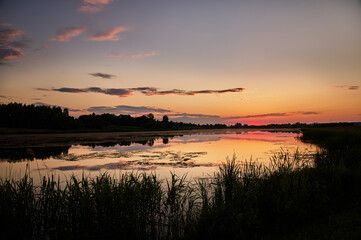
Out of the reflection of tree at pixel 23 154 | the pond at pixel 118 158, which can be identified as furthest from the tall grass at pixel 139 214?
the reflection of tree at pixel 23 154

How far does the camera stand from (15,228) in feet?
23.7

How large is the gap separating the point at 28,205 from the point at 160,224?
4.77 meters

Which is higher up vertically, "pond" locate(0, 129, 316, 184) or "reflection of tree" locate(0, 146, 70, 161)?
"reflection of tree" locate(0, 146, 70, 161)

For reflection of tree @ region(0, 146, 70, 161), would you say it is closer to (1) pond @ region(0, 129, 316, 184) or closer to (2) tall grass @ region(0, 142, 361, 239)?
(1) pond @ region(0, 129, 316, 184)

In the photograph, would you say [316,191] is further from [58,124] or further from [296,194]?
[58,124]

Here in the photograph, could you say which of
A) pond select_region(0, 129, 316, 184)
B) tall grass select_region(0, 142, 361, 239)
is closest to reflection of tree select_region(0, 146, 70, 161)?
pond select_region(0, 129, 316, 184)

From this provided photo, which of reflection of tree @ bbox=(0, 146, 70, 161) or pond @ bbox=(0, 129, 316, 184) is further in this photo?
reflection of tree @ bbox=(0, 146, 70, 161)

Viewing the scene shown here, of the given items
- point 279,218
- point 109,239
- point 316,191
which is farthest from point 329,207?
point 109,239

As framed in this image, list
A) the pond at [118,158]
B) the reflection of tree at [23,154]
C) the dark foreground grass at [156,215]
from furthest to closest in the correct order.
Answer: the reflection of tree at [23,154] < the pond at [118,158] < the dark foreground grass at [156,215]

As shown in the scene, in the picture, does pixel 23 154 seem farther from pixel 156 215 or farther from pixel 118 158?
pixel 156 215

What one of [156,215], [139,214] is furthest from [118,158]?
[139,214]

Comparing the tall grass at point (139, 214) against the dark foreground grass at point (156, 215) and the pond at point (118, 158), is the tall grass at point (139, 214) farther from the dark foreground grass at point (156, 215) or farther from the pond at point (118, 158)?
the pond at point (118, 158)

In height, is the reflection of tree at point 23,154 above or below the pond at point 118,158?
above

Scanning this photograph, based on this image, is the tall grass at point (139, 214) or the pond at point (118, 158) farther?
the pond at point (118, 158)
